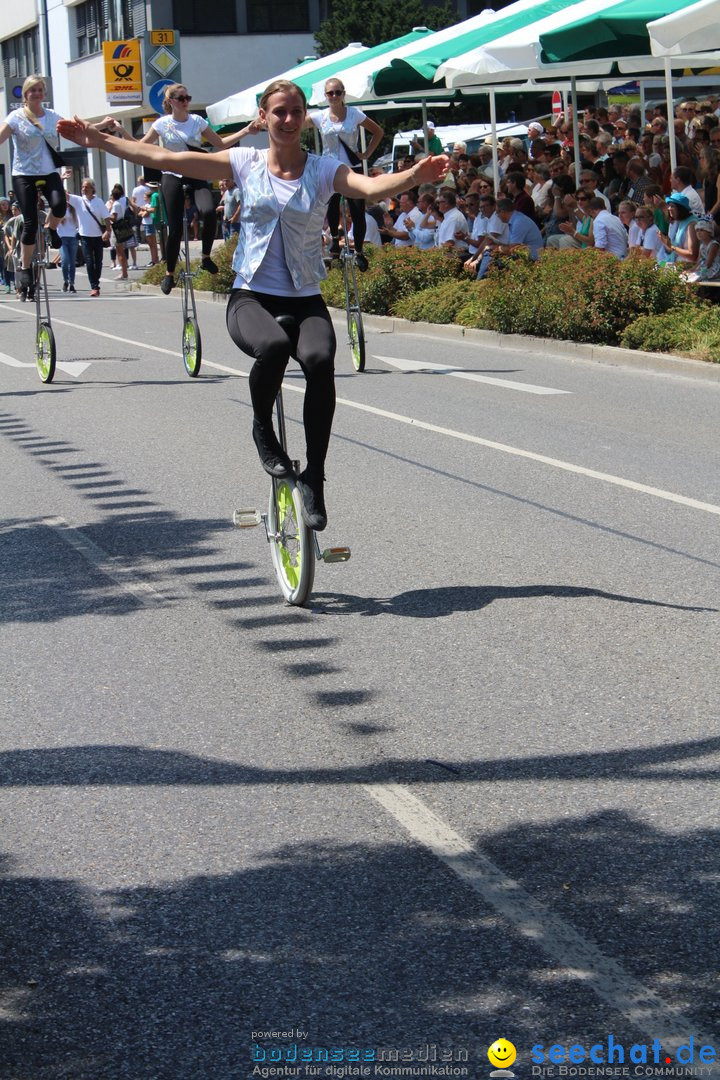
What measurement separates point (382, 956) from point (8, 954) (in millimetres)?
857

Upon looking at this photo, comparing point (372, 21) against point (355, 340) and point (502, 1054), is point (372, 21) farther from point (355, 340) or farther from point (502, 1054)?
point (502, 1054)

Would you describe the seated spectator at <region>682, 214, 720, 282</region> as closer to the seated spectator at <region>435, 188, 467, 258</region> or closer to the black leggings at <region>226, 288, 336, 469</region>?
the seated spectator at <region>435, 188, 467, 258</region>

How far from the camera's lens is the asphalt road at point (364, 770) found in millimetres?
3443

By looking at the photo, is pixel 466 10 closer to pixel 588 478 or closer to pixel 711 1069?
pixel 588 478

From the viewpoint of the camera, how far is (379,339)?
64.3 ft

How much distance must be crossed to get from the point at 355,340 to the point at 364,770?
1079 centimetres

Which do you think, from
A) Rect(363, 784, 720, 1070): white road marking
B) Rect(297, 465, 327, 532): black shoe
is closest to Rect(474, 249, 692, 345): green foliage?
→ Rect(297, 465, 327, 532): black shoe

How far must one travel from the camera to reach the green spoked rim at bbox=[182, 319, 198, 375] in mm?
14727

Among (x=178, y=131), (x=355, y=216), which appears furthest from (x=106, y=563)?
(x=355, y=216)

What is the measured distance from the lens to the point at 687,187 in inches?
671

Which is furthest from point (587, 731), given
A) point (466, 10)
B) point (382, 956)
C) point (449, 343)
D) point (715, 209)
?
point (466, 10)

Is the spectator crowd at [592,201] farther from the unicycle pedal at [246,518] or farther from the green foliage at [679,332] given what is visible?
the unicycle pedal at [246,518]

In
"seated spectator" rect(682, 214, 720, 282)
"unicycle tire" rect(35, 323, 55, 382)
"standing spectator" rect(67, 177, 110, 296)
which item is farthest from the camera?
"standing spectator" rect(67, 177, 110, 296)

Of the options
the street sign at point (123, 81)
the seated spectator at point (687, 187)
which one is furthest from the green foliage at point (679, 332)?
the street sign at point (123, 81)
